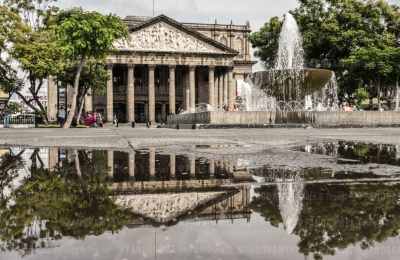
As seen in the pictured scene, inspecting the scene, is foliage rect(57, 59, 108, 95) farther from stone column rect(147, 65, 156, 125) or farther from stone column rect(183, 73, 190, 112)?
stone column rect(183, 73, 190, 112)

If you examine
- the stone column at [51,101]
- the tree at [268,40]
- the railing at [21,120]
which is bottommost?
the railing at [21,120]

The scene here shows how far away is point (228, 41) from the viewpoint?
257 feet

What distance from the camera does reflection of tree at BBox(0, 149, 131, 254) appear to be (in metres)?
2.70

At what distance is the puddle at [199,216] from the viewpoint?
94.7 inches

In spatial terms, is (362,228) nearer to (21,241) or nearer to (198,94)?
(21,241)

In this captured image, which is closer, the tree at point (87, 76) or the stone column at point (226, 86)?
the tree at point (87, 76)

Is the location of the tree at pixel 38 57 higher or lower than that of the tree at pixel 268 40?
lower

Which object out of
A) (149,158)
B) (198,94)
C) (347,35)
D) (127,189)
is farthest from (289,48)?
(198,94)

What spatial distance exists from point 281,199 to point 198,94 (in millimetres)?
73358

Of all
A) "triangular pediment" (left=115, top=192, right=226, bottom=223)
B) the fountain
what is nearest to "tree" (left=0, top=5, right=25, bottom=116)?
the fountain

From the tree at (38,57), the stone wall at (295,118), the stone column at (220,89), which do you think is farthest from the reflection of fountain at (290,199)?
the stone column at (220,89)

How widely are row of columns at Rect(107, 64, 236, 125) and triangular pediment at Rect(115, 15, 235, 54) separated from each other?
7.94 ft

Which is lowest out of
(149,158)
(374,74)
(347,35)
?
(149,158)

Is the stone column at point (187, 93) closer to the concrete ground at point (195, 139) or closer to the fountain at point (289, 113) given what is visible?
the fountain at point (289, 113)
